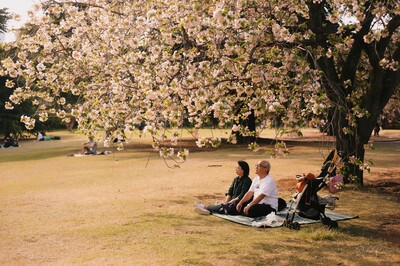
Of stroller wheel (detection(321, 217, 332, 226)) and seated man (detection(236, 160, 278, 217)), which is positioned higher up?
seated man (detection(236, 160, 278, 217))

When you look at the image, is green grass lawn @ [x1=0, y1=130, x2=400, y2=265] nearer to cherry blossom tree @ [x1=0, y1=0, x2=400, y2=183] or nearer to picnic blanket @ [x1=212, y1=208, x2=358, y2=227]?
picnic blanket @ [x1=212, y1=208, x2=358, y2=227]

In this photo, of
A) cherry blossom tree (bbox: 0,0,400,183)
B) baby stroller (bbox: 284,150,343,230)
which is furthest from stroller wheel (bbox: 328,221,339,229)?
cherry blossom tree (bbox: 0,0,400,183)

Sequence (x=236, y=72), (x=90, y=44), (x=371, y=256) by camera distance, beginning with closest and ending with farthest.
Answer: (x=371, y=256) → (x=236, y=72) → (x=90, y=44)

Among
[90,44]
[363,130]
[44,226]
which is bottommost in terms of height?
[44,226]

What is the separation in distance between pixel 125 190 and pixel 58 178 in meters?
4.88

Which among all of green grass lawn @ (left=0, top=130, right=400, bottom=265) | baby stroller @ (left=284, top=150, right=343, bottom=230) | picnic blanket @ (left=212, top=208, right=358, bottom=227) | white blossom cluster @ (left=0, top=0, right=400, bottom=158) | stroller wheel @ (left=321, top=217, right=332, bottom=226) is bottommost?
green grass lawn @ (left=0, top=130, right=400, bottom=265)

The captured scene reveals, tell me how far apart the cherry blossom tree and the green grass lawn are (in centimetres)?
155

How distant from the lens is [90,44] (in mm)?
13078

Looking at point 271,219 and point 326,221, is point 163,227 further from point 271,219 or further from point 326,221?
point 326,221

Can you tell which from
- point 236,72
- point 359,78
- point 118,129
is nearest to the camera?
point 236,72

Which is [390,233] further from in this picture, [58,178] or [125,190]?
[58,178]

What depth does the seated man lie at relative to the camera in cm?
1061

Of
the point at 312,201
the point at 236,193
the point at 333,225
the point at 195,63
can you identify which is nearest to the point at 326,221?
the point at 333,225

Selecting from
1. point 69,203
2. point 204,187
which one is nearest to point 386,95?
point 204,187
